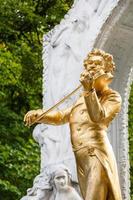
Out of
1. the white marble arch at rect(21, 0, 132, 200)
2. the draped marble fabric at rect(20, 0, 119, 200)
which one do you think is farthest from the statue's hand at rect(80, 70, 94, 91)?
the draped marble fabric at rect(20, 0, 119, 200)

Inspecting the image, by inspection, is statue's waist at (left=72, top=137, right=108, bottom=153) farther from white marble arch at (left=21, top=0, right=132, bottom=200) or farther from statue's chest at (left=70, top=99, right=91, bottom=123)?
white marble arch at (left=21, top=0, right=132, bottom=200)

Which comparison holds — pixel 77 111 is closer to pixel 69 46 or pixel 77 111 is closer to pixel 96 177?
pixel 96 177

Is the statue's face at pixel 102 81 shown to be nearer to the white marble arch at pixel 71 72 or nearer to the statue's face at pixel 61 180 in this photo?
the statue's face at pixel 61 180

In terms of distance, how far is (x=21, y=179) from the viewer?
12.2 metres

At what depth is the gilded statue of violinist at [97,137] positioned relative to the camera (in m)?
5.78

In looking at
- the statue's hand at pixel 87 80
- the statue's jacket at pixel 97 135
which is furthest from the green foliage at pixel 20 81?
the statue's hand at pixel 87 80

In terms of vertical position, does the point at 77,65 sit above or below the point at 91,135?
above

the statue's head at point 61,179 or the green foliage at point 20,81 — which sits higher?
the green foliage at point 20,81

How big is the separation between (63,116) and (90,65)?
1.49 feet

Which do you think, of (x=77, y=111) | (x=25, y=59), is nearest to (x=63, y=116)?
(x=77, y=111)

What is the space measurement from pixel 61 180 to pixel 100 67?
2671 millimetres

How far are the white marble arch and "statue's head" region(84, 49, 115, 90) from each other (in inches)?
108

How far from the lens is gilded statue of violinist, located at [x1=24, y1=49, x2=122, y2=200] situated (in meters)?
5.78

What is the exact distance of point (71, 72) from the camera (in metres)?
9.33
